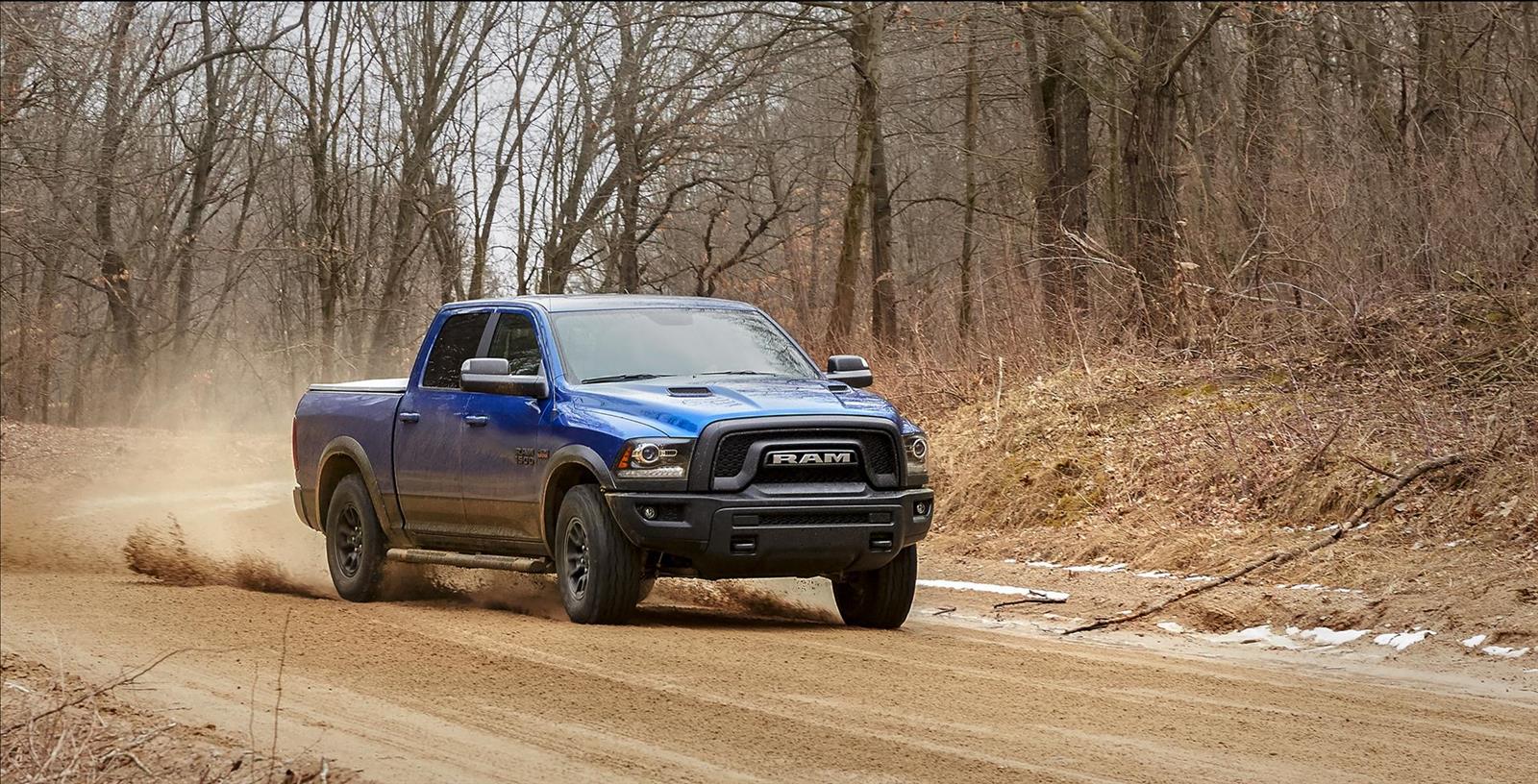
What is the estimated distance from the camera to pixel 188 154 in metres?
43.6

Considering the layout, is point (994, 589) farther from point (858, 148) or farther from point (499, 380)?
point (858, 148)

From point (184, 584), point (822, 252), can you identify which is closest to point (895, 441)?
point (184, 584)

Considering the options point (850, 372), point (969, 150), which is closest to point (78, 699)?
point (850, 372)

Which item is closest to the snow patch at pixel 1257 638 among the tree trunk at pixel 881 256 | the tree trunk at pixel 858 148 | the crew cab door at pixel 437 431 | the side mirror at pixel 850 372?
the side mirror at pixel 850 372

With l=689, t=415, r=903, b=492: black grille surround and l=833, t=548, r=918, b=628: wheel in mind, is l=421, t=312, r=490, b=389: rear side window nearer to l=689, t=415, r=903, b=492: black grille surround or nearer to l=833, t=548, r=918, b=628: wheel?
l=689, t=415, r=903, b=492: black grille surround

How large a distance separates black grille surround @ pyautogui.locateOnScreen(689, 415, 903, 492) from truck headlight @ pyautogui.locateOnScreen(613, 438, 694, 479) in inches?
2.5

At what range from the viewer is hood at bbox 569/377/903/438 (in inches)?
365

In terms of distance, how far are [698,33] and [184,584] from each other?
15665 millimetres

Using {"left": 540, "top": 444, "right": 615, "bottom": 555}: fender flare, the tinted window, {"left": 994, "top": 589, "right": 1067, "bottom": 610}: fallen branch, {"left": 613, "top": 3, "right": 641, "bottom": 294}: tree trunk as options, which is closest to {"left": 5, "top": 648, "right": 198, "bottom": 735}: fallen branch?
{"left": 540, "top": 444, "right": 615, "bottom": 555}: fender flare

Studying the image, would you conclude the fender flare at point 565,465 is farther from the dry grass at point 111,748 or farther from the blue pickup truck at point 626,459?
the dry grass at point 111,748

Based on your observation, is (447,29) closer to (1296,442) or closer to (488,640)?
(1296,442)

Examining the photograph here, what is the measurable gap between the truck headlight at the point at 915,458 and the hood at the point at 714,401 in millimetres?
152

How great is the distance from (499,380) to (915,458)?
2481 millimetres

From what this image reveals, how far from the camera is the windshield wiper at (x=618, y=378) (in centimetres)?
1007
